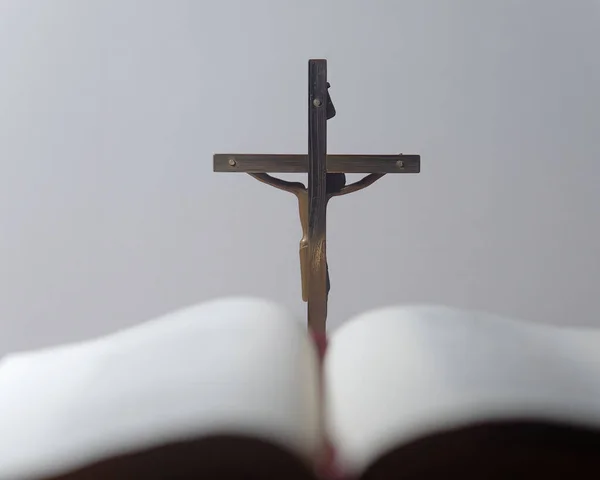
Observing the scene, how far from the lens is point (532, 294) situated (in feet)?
7.47

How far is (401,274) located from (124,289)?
34.1 inches

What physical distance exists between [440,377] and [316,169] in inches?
39.7

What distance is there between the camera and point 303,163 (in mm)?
1437

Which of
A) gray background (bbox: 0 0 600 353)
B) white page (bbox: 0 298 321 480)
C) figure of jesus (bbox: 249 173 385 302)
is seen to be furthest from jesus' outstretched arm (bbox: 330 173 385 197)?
white page (bbox: 0 298 321 480)

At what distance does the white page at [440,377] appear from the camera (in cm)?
36

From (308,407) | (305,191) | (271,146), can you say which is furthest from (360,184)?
(308,407)

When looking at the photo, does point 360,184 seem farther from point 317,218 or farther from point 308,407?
point 308,407

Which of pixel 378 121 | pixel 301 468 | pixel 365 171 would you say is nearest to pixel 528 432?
pixel 301 468

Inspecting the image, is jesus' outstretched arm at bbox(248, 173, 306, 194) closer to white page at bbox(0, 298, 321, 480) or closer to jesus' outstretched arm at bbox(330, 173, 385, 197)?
jesus' outstretched arm at bbox(330, 173, 385, 197)

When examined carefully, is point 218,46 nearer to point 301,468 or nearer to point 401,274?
point 401,274

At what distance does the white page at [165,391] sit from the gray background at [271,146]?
1.65 metres

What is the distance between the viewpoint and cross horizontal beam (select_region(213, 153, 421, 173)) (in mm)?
1432

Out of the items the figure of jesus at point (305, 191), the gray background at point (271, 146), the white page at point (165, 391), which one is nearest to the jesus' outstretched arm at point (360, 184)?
the figure of jesus at point (305, 191)

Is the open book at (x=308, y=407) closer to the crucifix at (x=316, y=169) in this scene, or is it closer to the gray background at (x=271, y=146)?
the crucifix at (x=316, y=169)
